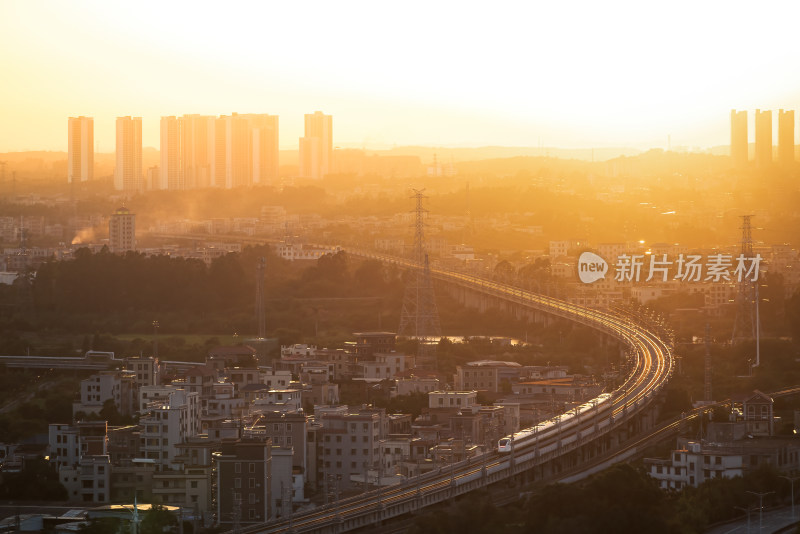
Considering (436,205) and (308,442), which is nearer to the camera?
(308,442)

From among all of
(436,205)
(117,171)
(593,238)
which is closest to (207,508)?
(593,238)

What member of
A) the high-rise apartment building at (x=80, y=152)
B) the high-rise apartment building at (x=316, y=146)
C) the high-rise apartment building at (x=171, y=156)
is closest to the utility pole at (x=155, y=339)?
the high-rise apartment building at (x=171, y=156)

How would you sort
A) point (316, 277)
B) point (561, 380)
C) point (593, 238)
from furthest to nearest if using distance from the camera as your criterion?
point (593, 238) → point (316, 277) → point (561, 380)

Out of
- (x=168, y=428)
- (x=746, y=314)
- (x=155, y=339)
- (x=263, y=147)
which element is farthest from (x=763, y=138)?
(x=168, y=428)

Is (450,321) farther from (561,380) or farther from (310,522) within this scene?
(310,522)

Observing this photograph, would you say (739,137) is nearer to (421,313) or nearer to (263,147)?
(263,147)

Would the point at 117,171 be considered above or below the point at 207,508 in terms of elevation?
above

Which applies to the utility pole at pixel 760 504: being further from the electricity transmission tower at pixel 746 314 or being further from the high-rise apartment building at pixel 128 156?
the high-rise apartment building at pixel 128 156
